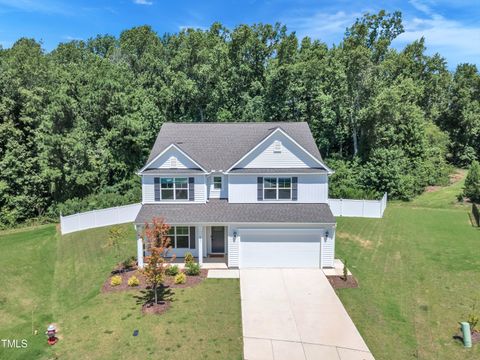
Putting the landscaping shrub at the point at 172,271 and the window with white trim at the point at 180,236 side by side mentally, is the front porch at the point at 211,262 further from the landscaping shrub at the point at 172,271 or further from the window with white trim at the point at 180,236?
the landscaping shrub at the point at 172,271

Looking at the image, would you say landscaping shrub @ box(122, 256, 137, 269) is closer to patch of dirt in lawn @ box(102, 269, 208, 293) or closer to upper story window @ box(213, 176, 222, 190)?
patch of dirt in lawn @ box(102, 269, 208, 293)

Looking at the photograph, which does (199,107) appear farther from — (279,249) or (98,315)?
(98,315)

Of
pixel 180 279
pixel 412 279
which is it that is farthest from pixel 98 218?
pixel 412 279

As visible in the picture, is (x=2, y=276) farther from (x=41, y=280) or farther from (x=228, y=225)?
(x=228, y=225)

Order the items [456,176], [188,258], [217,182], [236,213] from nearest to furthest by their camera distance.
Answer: [188,258], [236,213], [217,182], [456,176]

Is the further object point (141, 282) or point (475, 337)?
point (141, 282)

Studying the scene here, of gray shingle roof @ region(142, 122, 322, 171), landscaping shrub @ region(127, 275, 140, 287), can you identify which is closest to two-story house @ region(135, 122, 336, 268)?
gray shingle roof @ region(142, 122, 322, 171)
